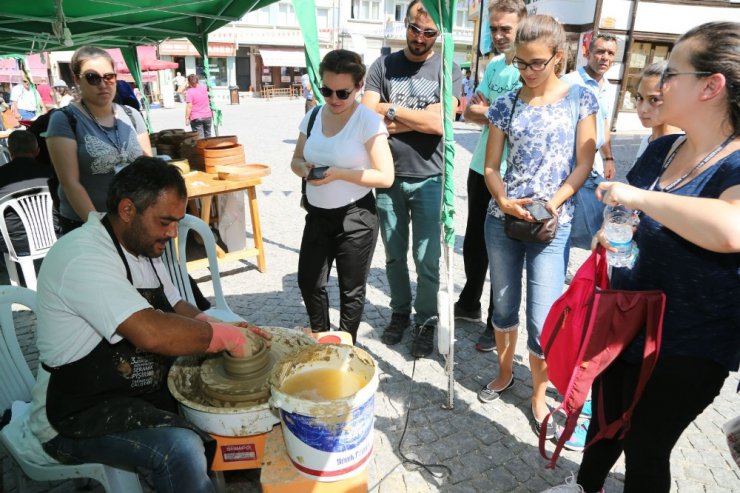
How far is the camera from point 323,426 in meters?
1.61

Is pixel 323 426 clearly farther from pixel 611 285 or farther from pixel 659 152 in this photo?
pixel 659 152

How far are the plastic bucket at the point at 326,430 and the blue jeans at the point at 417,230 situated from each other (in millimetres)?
1601

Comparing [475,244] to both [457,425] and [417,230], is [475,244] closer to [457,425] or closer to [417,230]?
[417,230]

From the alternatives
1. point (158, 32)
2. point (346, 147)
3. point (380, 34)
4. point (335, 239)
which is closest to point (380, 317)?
point (335, 239)

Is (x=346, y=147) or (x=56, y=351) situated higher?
(x=346, y=147)

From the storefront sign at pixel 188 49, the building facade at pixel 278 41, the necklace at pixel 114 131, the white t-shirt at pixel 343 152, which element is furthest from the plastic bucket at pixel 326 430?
the building facade at pixel 278 41

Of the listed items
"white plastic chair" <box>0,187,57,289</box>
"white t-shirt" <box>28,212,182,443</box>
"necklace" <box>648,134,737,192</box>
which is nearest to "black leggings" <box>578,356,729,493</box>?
"necklace" <box>648,134,737,192</box>

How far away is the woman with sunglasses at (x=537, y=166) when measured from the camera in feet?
7.45

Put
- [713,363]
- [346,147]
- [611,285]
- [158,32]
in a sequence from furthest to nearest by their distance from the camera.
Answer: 1. [158,32]
2. [346,147]
3. [611,285]
4. [713,363]

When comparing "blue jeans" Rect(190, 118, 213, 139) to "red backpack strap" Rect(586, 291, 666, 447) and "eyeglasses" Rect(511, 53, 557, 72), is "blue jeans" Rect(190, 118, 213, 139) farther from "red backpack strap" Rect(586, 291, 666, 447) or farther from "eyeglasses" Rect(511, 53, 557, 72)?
"red backpack strap" Rect(586, 291, 666, 447)

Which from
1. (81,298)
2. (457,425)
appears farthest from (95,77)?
(457,425)

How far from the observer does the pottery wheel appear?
6.06 feet

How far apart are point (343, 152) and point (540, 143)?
3.59 feet

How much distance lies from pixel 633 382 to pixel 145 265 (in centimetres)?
206
